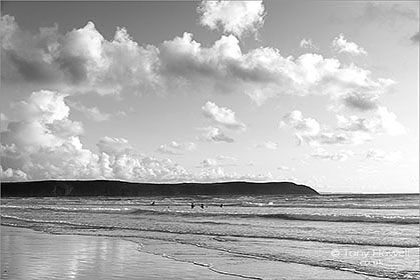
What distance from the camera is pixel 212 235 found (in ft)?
76.4

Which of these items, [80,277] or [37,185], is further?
[37,185]

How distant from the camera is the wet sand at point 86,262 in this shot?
12.0 m

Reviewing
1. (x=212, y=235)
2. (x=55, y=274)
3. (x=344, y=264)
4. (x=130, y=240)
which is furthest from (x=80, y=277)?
(x=212, y=235)

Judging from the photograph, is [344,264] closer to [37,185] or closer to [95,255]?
[95,255]

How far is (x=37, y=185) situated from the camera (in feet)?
583

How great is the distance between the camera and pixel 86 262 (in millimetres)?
13852

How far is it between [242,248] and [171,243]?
9.68 feet

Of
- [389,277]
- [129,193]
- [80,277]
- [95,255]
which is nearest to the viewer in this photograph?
[80,277]

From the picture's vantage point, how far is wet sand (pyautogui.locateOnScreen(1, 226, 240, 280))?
39.3ft

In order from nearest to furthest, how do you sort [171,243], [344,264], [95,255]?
[344,264], [95,255], [171,243]

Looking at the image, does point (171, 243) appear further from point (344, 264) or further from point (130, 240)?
point (344, 264)

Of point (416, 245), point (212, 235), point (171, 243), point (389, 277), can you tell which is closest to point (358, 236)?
point (416, 245)

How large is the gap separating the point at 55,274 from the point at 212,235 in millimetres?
11979

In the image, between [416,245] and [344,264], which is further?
[416,245]
